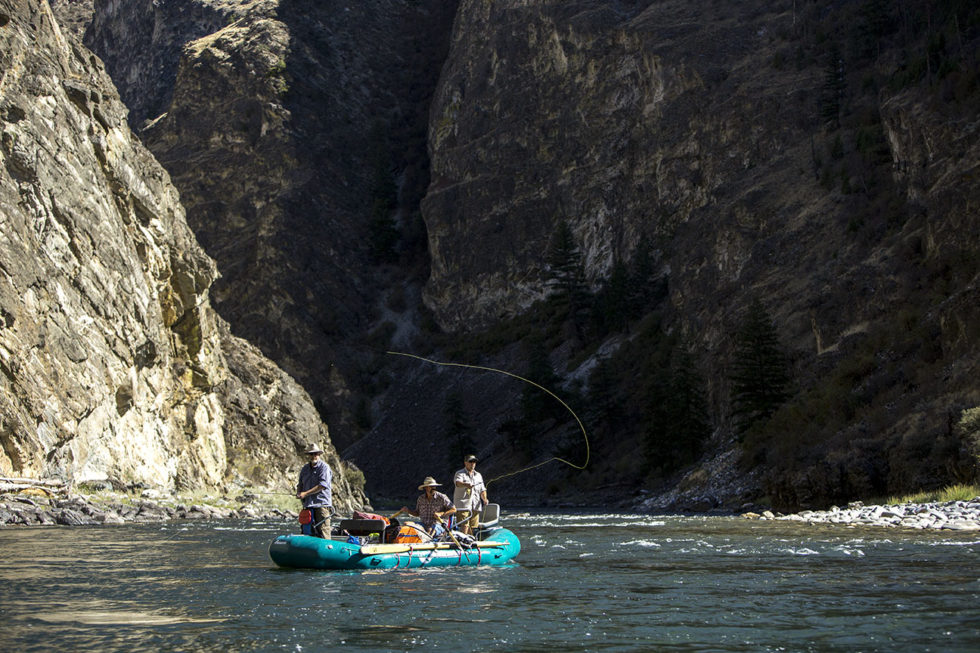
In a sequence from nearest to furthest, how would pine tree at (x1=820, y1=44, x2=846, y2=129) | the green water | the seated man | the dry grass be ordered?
the green water < the seated man < the dry grass < pine tree at (x1=820, y1=44, x2=846, y2=129)

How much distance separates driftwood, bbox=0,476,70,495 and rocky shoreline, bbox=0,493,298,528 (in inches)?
12.5

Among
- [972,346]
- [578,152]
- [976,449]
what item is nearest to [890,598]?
[976,449]

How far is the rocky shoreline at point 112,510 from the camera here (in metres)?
30.2

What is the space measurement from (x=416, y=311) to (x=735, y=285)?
49.7 metres

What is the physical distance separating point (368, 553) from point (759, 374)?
36518mm

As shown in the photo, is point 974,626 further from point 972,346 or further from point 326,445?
point 326,445

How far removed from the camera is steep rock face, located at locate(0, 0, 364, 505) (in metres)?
36.9

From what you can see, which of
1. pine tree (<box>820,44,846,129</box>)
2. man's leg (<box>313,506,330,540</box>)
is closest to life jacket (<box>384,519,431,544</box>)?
man's leg (<box>313,506,330,540</box>)

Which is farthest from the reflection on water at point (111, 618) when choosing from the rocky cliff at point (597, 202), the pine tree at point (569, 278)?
the pine tree at point (569, 278)

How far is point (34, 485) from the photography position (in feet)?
110

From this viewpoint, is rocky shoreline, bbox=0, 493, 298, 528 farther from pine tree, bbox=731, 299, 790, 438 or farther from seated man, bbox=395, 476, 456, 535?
pine tree, bbox=731, 299, 790, 438

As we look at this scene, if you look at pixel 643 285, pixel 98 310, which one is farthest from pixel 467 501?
pixel 643 285

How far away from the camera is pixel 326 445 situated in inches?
2480

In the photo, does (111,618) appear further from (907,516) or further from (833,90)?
(833,90)
